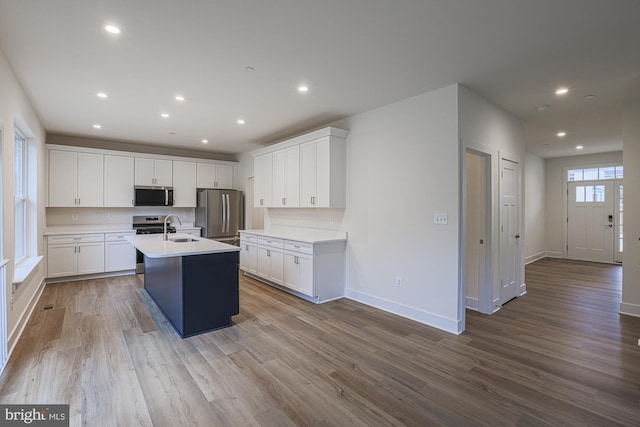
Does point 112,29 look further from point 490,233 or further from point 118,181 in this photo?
point 118,181

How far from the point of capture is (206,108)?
406 centimetres

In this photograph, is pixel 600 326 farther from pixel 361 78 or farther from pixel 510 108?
pixel 361 78

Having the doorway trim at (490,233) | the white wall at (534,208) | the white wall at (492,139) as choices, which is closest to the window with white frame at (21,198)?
the white wall at (492,139)

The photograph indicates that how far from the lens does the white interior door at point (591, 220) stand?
7113 millimetres

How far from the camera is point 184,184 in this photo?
21.8ft

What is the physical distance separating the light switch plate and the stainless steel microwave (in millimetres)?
5317

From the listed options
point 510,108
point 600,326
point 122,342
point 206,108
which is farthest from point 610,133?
point 122,342

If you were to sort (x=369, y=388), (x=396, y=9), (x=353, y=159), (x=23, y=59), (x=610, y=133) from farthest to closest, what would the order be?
(x=610, y=133), (x=353, y=159), (x=23, y=59), (x=369, y=388), (x=396, y=9)

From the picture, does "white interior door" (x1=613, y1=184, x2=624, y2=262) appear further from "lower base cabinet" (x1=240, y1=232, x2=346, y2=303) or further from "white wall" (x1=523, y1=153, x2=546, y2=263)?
"lower base cabinet" (x1=240, y1=232, x2=346, y2=303)

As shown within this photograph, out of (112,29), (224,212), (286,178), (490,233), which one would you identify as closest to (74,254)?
(224,212)

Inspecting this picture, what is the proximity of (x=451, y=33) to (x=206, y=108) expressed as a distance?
3.06 metres

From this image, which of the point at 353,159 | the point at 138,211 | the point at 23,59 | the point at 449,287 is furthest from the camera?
the point at 138,211

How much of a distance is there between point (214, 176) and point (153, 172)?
49.8 inches

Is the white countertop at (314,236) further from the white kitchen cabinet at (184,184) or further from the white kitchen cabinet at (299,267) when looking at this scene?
the white kitchen cabinet at (184,184)
